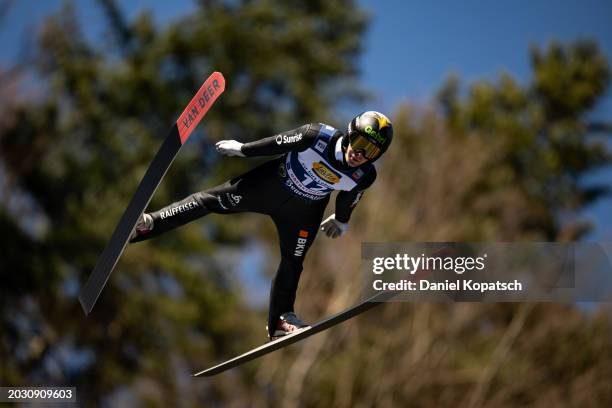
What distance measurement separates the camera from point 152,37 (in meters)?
27.8

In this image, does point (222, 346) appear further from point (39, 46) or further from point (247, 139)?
point (39, 46)

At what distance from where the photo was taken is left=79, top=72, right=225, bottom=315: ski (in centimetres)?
688

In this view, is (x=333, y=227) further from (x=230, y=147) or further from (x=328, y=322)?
(x=230, y=147)

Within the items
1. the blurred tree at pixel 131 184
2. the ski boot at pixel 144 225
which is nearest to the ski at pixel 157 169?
the ski boot at pixel 144 225

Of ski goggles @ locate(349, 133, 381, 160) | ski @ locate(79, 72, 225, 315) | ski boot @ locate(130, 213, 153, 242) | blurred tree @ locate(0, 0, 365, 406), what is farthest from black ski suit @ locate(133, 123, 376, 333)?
blurred tree @ locate(0, 0, 365, 406)

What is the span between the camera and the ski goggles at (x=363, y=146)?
6.68 m

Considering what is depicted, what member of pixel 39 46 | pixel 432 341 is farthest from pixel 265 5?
pixel 432 341

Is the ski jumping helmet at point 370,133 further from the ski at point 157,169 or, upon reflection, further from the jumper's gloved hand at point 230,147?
the ski at point 157,169

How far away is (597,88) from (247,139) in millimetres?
14869

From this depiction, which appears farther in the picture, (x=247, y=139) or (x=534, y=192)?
(x=534, y=192)

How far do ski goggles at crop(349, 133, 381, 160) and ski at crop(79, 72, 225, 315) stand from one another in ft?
3.71

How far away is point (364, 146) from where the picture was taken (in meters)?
6.70

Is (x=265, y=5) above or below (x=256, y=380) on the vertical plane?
above

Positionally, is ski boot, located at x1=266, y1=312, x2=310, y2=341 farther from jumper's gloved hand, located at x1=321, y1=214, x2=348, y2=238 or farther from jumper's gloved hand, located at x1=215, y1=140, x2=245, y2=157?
jumper's gloved hand, located at x1=215, y1=140, x2=245, y2=157
